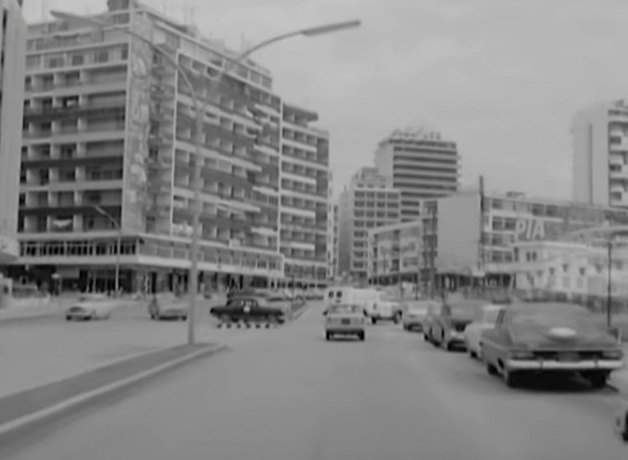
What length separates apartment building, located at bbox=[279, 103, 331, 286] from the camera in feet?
459

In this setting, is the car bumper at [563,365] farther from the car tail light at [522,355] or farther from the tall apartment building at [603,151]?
the tall apartment building at [603,151]

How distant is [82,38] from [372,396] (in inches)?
3749

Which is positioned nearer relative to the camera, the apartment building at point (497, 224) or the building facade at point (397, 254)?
the apartment building at point (497, 224)

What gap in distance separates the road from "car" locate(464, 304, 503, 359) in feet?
10.2

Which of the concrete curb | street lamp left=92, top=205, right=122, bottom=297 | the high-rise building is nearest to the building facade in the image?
street lamp left=92, top=205, right=122, bottom=297

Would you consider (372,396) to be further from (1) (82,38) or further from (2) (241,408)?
(1) (82,38)

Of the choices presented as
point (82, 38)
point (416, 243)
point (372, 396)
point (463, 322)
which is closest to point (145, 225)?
point (82, 38)

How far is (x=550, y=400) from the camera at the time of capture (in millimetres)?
14430

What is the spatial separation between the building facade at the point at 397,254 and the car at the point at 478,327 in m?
118

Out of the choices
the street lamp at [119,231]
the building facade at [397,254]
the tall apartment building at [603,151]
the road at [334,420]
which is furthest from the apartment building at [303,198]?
the road at [334,420]

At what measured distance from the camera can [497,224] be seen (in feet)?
435

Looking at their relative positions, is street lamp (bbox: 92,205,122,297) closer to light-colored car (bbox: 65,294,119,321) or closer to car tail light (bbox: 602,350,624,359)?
light-colored car (bbox: 65,294,119,321)

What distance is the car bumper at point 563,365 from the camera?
15.8 meters

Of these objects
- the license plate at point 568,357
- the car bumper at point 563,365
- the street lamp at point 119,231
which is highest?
the street lamp at point 119,231
